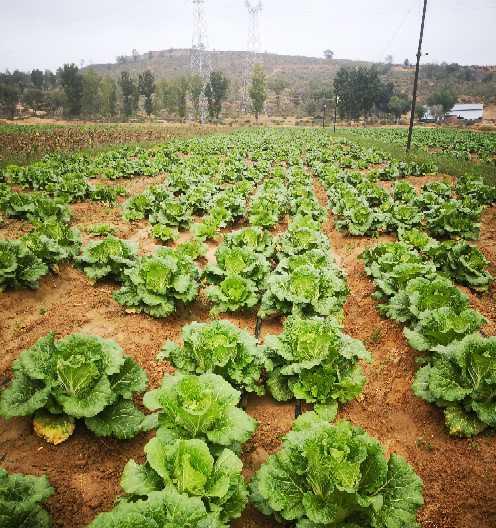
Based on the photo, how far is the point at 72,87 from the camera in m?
67.9

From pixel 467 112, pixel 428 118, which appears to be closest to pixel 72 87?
pixel 428 118

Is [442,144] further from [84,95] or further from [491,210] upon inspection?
[84,95]

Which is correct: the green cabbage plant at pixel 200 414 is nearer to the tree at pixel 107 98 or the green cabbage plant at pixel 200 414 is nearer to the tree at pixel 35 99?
the tree at pixel 107 98

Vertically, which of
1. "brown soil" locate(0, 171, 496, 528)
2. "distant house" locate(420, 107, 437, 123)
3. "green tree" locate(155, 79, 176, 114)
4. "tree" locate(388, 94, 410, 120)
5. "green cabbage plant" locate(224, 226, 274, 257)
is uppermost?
"green tree" locate(155, 79, 176, 114)

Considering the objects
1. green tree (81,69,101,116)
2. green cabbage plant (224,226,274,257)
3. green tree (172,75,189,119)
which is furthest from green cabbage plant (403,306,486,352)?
green tree (172,75,189,119)

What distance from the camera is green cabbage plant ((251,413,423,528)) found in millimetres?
2662

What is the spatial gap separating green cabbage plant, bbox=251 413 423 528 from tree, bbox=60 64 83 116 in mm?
78591

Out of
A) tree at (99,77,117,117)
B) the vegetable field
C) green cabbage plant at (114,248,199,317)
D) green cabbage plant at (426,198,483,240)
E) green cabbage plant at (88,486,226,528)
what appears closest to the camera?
green cabbage plant at (88,486,226,528)

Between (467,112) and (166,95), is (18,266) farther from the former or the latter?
(467,112)

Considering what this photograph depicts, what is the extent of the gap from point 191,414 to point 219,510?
71 cm

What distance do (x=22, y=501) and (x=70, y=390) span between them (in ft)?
3.55

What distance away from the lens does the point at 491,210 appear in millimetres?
13906

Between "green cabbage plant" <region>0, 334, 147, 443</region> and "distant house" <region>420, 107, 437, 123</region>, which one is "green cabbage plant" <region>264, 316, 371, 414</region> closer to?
"green cabbage plant" <region>0, 334, 147, 443</region>

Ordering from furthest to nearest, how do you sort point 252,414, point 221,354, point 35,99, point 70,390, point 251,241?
1. point 35,99
2. point 251,241
3. point 252,414
4. point 221,354
5. point 70,390
